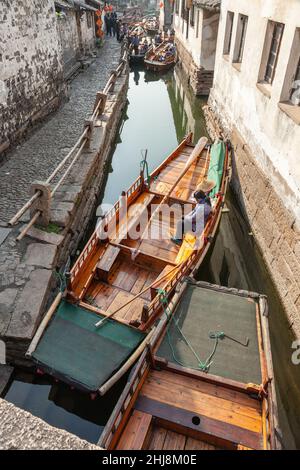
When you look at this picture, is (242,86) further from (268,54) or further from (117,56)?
(117,56)

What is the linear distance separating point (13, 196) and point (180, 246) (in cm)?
461

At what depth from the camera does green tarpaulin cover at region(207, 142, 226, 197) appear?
9.46 meters

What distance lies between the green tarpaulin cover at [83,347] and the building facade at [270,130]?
3765mm

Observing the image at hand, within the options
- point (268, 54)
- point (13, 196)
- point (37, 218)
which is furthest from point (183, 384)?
point (268, 54)

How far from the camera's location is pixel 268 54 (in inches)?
359

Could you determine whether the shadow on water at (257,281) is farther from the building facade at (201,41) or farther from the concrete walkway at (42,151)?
the building facade at (201,41)

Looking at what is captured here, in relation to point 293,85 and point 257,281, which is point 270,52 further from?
point 257,281

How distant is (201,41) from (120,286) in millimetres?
18287

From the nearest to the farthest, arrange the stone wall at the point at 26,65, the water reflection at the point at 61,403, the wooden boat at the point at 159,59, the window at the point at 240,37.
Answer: the water reflection at the point at 61,403 < the stone wall at the point at 26,65 < the window at the point at 240,37 < the wooden boat at the point at 159,59

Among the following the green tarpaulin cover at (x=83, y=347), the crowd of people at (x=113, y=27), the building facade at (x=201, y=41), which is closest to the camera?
the green tarpaulin cover at (x=83, y=347)

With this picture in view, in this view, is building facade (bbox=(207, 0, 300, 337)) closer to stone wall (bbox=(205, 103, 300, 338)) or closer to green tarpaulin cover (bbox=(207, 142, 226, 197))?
stone wall (bbox=(205, 103, 300, 338))

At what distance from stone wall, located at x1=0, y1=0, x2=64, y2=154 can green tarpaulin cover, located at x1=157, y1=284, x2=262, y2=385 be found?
793 centimetres

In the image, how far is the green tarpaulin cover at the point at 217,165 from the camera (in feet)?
31.0

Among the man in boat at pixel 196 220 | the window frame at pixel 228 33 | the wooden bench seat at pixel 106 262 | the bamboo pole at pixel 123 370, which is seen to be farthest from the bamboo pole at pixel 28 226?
the window frame at pixel 228 33
